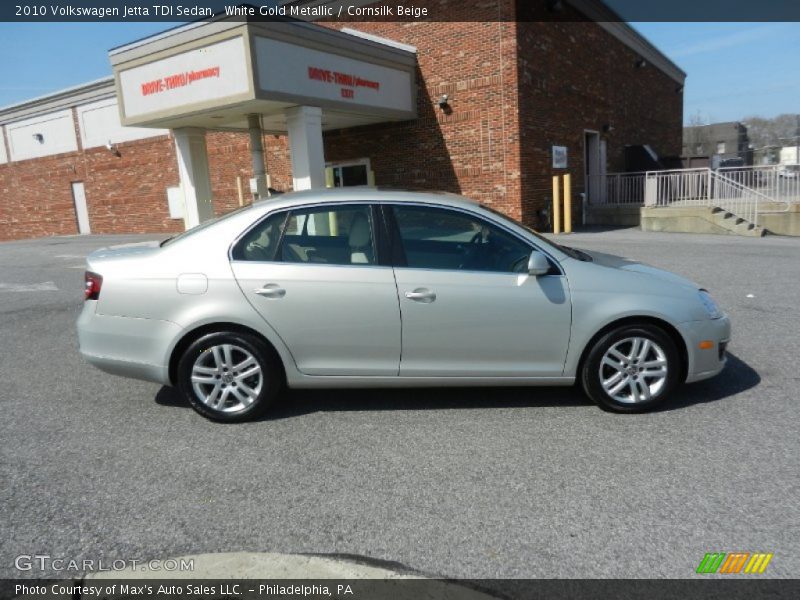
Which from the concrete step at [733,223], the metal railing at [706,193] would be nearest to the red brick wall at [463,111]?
the metal railing at [706,193]

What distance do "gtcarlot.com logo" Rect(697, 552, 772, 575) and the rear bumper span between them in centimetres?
341

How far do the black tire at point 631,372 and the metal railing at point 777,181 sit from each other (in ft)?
48.0

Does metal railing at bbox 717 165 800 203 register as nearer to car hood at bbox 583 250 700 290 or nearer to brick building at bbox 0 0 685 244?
brick building at bbox 0 0 685 244

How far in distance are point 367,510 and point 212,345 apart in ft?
5.77

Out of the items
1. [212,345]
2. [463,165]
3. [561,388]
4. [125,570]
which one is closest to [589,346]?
[561,388]

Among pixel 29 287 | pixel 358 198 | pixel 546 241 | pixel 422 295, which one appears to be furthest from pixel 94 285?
pixel 29 287

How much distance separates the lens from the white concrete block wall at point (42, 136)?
26.7 m

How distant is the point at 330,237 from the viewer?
170 inches

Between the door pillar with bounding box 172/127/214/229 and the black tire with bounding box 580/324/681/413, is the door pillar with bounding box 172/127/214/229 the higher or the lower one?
the higher one

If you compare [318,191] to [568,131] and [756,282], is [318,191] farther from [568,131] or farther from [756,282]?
[568,131]

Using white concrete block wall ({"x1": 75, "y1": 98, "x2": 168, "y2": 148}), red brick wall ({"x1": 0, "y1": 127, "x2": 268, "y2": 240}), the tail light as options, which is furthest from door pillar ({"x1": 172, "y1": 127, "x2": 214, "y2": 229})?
the tail light

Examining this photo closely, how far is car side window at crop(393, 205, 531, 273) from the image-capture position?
13.8 ft

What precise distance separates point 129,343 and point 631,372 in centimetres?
356

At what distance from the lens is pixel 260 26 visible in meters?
12.2
